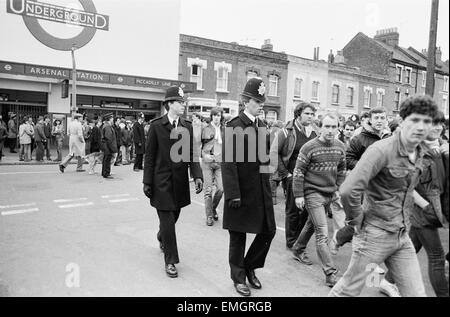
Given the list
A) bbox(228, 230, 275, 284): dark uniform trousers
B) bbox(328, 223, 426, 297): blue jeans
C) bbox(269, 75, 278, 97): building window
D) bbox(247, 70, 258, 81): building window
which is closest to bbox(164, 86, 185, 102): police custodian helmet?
bbox(228, 230, 275, 284): dark uniform trousers

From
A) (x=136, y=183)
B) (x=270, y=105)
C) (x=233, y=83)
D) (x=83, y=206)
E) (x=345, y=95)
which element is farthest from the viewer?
(x=345, y=95)

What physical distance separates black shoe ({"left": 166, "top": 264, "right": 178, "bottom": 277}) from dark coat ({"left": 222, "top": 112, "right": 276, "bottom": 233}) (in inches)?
32.5

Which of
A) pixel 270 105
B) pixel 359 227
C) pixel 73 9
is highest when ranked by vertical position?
pixel 73 9

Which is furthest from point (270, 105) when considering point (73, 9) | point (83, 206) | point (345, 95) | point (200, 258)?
point (200, 258)

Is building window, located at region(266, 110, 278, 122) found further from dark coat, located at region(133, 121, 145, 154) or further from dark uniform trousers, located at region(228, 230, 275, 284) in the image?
dark uniform trousers, located at region(228, 230, 275, 284)

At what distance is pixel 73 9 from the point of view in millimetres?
20406

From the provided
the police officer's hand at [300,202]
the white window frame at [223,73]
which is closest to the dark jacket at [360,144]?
the police officer's hand at [300,202]

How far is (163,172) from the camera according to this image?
4637 mm

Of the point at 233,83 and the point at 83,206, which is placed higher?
the point at 233,83

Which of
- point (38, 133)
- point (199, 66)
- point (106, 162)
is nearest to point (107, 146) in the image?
point (106, 162)

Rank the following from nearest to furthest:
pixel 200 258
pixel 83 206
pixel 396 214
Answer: pixel 396 214 → pixel 200 258 → pixel 83 206

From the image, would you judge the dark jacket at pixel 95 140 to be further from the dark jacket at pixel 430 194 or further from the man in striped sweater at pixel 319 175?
the dark jacket at pixel 430 194

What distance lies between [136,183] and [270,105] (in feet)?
63.2
